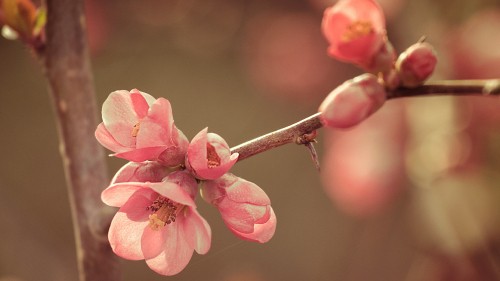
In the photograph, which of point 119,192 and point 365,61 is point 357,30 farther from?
point 119,192

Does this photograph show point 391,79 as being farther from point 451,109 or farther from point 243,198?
point 451,109

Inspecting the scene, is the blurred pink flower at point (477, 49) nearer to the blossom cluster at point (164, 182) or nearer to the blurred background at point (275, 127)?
the blurred background at point (275, 127)

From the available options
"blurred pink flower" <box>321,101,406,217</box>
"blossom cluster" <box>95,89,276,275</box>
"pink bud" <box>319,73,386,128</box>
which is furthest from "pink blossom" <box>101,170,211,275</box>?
"blurred pink flower" <box>321,101,406,217</box>

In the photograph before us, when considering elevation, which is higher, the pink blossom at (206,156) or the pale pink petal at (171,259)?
the pink blossom at (206,156)

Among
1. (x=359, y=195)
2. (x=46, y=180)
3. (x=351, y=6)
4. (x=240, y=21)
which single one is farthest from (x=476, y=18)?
(x=46, y=180)

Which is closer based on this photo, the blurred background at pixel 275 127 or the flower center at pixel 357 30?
the flower center at pixel 357 30

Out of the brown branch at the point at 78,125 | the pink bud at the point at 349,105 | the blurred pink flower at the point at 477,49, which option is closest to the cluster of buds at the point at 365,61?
the pink bud at the point at 349,105

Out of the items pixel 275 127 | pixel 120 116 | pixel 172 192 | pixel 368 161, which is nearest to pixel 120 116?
pixel 120 116
